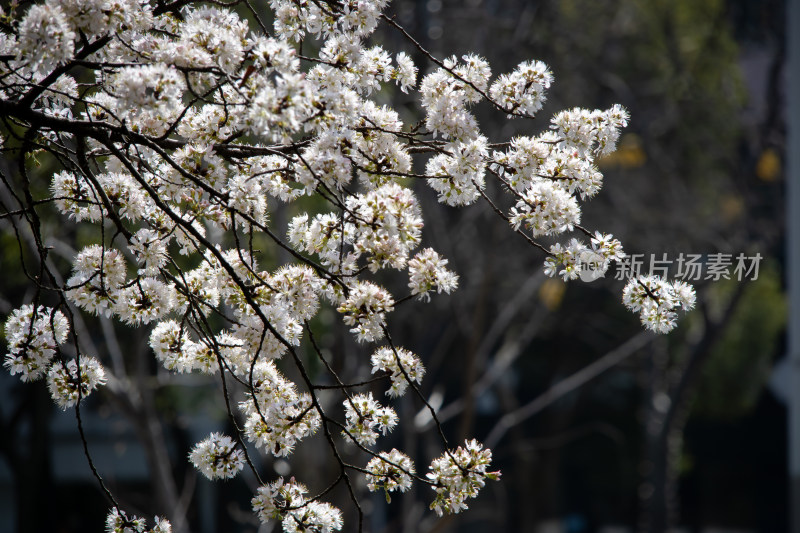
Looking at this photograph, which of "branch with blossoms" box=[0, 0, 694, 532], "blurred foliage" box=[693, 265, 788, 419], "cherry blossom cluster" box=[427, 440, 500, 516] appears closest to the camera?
"branch with blossoms" box=[0, 0, 694, 532]

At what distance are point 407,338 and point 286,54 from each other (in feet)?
25.2

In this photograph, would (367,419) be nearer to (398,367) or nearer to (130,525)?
(398,367)

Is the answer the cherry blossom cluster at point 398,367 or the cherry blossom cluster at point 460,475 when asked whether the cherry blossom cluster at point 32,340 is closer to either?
the cherry blossom cluster at point 398,367

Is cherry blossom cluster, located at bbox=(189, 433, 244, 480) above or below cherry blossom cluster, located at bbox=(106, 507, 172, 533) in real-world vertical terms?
above

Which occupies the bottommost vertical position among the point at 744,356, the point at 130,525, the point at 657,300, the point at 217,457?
the point at 130,525

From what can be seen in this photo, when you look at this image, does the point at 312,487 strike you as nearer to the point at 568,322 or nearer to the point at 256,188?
the point at 256,188

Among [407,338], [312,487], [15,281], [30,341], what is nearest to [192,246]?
[30,341]

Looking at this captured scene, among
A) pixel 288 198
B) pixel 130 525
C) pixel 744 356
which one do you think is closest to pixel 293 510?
pixel 130 525

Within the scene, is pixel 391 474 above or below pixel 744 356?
below

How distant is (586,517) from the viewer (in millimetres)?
18859

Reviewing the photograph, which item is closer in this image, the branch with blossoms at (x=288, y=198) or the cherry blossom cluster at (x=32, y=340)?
the branch with blossoms at (x=288, y=198)

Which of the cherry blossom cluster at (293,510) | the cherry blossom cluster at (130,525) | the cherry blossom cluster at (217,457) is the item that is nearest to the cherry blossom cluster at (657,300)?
the cherry blossom cluster at (293,510)

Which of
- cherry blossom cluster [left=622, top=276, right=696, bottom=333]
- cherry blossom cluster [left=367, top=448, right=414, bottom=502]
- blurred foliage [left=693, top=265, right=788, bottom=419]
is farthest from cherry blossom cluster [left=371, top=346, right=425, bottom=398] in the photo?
blurred foliage [left=693, top=265, right=788, bottom=419]

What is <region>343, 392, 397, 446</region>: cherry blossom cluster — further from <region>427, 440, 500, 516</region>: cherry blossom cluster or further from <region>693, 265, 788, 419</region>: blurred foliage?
<region>693, 265, 788, 419</region>: blurred foliage
